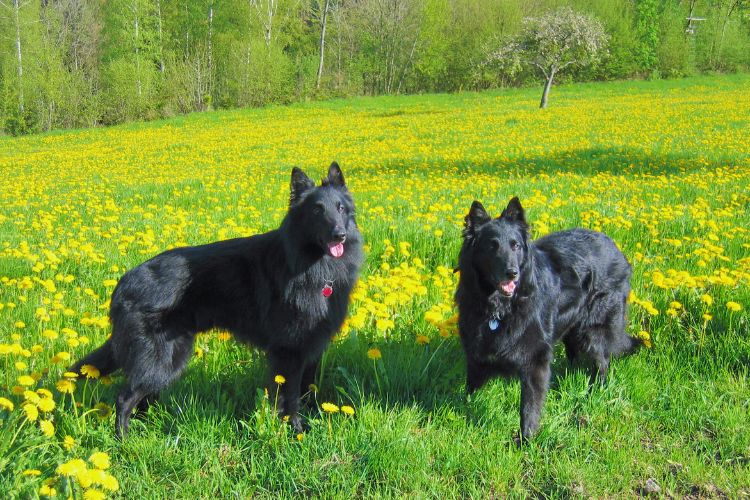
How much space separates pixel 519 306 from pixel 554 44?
100 feet

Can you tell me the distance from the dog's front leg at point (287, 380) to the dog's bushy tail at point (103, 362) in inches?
34.8

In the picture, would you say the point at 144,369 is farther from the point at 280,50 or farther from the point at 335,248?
the point at 280,50

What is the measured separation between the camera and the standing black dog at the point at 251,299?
290 cm

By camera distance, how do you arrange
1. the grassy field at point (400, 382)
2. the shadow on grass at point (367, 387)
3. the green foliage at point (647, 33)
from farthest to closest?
the green foliage at point (647, 33), the shadow on grass at point (367, 387), the grassy field at point (400, 382)

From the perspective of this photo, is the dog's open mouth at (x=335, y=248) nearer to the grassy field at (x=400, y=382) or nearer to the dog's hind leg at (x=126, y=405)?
the grassy field at (x=400, y=382)

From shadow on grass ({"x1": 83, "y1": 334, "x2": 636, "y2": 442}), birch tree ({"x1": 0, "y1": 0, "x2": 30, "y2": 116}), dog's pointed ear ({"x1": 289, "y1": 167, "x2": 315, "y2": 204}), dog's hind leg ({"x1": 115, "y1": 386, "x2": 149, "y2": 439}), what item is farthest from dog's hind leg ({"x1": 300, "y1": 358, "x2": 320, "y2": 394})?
birch tree ({"x1": 0, "y1": 0, "x2": 30, "y2": 116})

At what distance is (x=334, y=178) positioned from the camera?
327 cm

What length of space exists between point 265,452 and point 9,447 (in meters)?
1.10

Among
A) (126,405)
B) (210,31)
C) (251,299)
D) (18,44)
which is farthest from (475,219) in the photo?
(210,31)

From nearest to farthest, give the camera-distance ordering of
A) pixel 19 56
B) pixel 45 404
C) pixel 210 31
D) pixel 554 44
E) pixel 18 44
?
pixel 45 404, pixel 554 44, pixel 19 56, pixel 18 44, pixel 210 31

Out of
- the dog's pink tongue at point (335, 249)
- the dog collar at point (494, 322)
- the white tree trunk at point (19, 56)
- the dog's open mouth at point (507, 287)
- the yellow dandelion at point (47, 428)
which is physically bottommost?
the yellow dandelion at point (47, 428)

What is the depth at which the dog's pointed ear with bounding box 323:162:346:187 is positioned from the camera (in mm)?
3246

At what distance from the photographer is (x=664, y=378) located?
3.28 meters

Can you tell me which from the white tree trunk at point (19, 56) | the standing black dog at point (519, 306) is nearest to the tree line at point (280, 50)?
the white tree trunk at point (19, 56)
